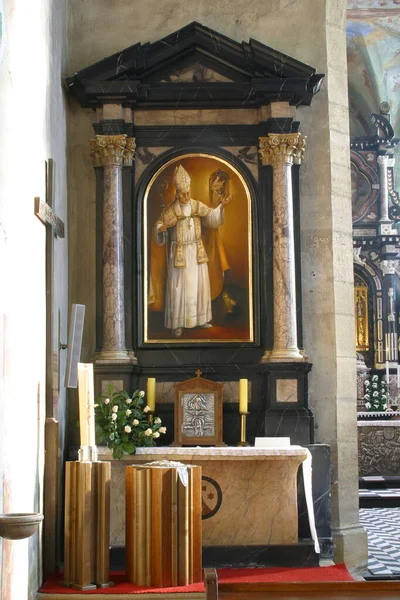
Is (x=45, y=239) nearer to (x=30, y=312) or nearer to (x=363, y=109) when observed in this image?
(x=30, y=312)

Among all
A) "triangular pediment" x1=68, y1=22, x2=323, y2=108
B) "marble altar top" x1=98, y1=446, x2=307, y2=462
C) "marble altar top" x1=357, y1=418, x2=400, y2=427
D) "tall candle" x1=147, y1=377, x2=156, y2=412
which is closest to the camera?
"marble altar top" x1=98, y1=446, x2=307, y2=462

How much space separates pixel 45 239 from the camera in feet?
23.6

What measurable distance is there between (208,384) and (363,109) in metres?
14.2

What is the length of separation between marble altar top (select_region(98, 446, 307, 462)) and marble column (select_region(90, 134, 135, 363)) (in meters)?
1.00

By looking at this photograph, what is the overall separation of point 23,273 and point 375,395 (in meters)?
11.9

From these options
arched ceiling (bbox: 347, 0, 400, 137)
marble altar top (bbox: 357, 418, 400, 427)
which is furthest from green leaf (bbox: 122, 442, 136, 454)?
arched ceiling (bbox: 347, 0, 400, 137)

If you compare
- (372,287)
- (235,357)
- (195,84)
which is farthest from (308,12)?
(372,287)

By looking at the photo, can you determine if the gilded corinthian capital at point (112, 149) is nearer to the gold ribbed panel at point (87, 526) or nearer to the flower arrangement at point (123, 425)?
the flower arrangement at point (123, 425)

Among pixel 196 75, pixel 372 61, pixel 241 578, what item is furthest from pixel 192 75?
pixel 372 61

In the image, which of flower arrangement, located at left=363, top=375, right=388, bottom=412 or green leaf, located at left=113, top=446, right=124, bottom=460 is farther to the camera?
flower arrangement, located at left=363, top=375, right=388, bottom=412

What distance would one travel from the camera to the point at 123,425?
7469 mm

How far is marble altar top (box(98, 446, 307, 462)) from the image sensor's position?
7281 millimetres

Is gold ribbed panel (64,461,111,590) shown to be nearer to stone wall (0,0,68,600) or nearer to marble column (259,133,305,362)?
stone wall (0,0,68,600)

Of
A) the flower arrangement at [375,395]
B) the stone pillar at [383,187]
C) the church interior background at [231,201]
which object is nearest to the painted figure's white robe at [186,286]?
the church interior background at [231,201]
